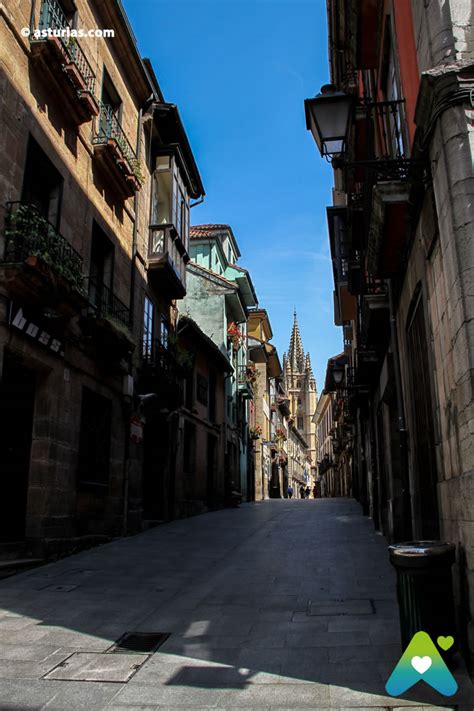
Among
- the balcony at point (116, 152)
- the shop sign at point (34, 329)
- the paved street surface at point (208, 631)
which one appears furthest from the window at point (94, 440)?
the balcony at point (116, 152)

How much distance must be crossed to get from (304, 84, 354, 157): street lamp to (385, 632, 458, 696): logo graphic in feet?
15.2

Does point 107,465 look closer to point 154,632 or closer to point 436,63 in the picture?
point 154,632

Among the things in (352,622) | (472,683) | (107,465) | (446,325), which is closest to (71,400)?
(107,465)

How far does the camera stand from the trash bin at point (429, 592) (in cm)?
438

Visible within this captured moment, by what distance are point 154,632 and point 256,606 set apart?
128 cm

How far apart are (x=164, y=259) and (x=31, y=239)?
7.07m

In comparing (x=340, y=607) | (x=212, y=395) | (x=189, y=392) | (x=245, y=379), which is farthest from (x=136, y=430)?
(x=245, y=379)

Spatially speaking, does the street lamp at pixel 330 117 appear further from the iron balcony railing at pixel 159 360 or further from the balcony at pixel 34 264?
the iron balcony railing at pixel 159 360

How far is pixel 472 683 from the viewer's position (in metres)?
4.13

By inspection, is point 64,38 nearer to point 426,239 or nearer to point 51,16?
point 51,16

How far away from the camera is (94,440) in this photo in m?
12.4

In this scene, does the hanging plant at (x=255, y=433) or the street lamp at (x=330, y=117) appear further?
the hanging plant at (x=255, y=433)

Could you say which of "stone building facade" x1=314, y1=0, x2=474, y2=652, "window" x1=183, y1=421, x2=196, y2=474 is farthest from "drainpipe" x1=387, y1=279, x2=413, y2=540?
"window" x1=183, y1=421, x2=196, y2=474

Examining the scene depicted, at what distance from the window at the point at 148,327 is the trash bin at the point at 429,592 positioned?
1157cm
